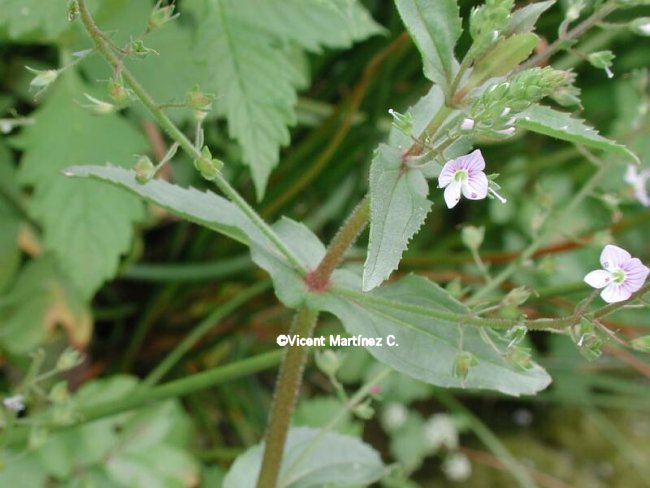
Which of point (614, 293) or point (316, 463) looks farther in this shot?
point (316, 463)

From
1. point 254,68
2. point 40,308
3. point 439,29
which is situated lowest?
point 40,308

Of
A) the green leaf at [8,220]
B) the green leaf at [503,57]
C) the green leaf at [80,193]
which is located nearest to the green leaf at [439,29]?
the green leaf at [503,57]

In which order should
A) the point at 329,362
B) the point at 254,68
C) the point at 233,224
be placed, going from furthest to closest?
the point at 254,68 < the point at 329,362 < the point at 233,224

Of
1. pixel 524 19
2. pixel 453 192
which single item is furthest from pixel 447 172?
pixel 524 19

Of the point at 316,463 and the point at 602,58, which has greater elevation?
A: the point at 602,58

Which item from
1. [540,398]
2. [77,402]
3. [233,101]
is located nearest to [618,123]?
[540,398]

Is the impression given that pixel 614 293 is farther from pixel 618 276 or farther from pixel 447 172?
pixel 447 172

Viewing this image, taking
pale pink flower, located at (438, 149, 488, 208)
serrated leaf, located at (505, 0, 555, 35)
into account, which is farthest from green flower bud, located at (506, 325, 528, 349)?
serrated leaf, located at (505, 0, 555, 35)

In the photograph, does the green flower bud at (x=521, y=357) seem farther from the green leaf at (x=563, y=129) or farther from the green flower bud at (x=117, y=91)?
the green flower bud at (x=117, y=91)
